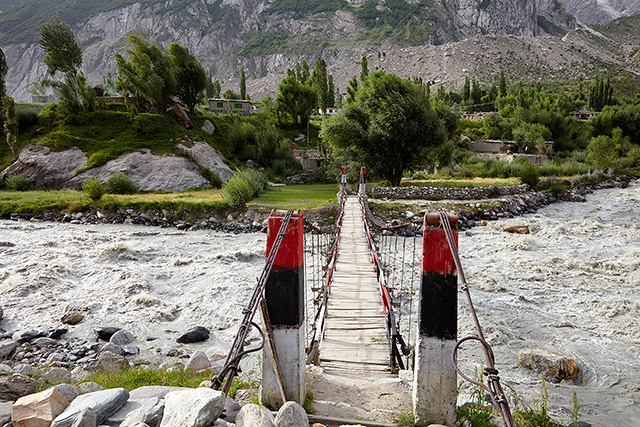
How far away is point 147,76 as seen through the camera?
1111 inches

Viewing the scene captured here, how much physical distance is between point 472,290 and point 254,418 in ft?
25.6

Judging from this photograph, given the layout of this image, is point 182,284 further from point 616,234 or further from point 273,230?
point 616,234

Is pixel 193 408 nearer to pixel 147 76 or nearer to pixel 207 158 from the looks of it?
pixel 207 158

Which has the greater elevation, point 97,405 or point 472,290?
point 97,405

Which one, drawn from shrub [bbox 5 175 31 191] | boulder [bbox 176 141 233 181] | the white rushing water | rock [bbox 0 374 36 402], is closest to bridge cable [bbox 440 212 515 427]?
the white rushing water

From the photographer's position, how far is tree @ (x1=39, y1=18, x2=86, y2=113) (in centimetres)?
2483

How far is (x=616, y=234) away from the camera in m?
13.3

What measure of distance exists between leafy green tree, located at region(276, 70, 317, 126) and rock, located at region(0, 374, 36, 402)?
39.5 metres

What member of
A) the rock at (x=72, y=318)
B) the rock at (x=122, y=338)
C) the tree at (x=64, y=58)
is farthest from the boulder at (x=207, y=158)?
the rock at (x=122, y=338)

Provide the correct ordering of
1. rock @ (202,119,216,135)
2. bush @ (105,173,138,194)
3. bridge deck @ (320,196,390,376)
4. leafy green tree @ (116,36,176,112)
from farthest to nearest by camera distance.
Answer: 1. rock @ (202,119,216,135)
2. leafy green tree @ (116,36,176,112)
3. bush @ (105,173,138,194)
4. bridge deck @ (320,196,390,376)

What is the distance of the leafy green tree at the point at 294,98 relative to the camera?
1580 inches

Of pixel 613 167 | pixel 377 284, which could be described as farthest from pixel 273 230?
pixel 613 167

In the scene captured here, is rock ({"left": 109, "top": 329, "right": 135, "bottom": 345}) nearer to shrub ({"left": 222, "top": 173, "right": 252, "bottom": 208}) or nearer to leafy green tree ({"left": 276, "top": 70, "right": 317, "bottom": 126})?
shrub ({"left": 222, "top": 173, "right": 252, "bottom": 208})

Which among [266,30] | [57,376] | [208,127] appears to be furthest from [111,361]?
[266,30]
